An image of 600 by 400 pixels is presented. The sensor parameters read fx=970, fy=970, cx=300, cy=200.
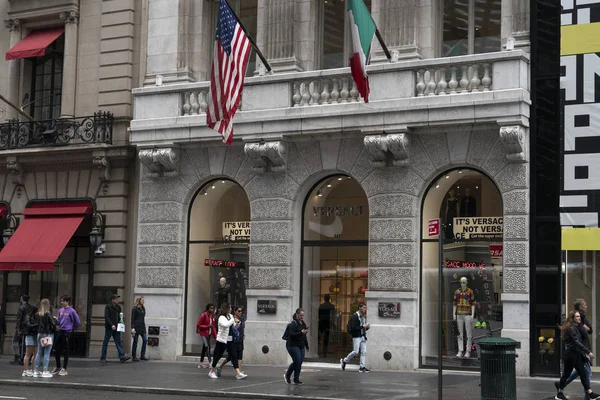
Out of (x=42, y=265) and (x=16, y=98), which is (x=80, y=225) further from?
(x=16, y=98)

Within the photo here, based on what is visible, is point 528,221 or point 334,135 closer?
point 528,221

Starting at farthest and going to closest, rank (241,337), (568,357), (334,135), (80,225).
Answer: (80,225)
(334,135)
(241,337)
(568,357)

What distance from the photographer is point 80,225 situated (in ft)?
99.5

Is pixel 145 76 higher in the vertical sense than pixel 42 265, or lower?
higher

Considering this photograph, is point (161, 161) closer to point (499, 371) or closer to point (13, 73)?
point (13, 73)

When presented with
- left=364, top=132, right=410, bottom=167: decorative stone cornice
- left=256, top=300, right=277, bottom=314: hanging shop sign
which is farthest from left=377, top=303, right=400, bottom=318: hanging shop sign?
left=364, top=132, right=410, bottom=167: decorative stone cornice

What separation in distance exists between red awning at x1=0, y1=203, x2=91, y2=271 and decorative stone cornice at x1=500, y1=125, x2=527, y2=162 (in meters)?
13.2

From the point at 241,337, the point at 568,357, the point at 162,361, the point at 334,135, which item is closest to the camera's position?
the point at 568,357

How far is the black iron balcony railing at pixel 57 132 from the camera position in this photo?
97.1 feet

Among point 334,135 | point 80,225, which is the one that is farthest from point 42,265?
point 334,135

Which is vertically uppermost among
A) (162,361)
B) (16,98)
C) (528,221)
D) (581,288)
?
(16,98)

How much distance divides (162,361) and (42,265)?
15.6 ft

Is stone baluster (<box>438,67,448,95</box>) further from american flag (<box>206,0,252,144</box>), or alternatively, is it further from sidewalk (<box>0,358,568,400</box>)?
sidewalk (<box>0,358,568,400</box>)

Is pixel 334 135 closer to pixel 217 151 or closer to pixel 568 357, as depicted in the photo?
pixel 217 151
